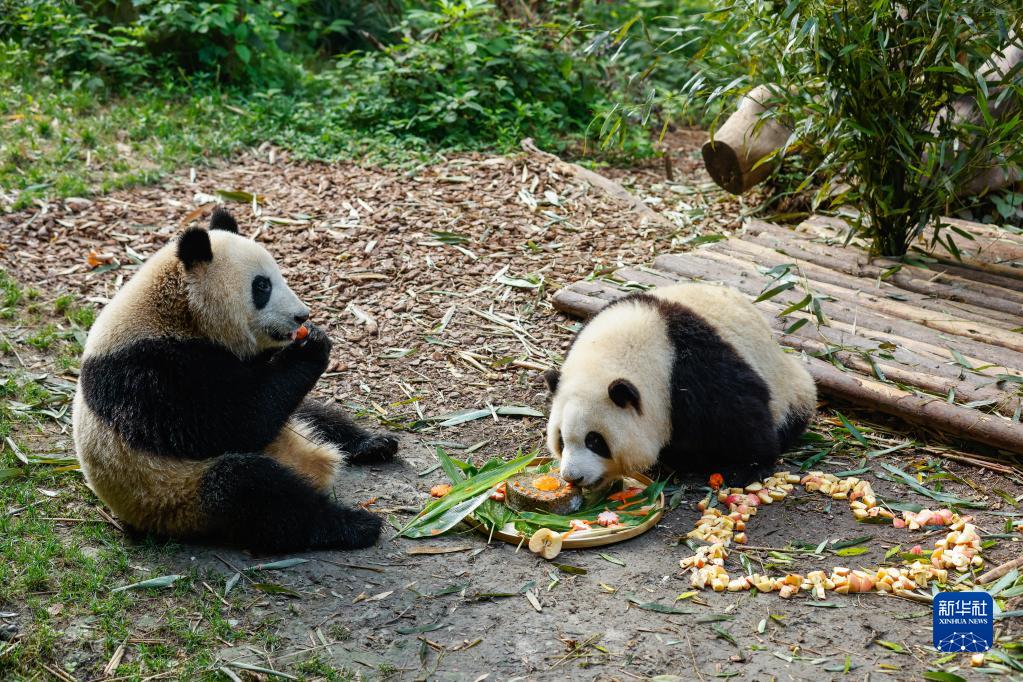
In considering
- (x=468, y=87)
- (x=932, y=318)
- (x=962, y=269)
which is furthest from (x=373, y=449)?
(x=468, y=87)

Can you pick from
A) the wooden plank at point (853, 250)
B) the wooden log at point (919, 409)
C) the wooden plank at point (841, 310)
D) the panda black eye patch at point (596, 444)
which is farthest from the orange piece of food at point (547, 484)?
the wooden plank at point (853, 250)

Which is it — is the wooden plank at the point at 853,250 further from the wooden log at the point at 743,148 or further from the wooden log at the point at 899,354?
the wooden log at the point at 899,354

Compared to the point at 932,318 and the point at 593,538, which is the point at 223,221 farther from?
the point at 932,318

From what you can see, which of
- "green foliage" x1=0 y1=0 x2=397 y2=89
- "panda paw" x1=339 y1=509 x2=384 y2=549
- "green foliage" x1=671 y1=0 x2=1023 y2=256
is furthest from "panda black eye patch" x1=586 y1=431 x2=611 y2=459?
"green foliage" x1=0 y1=0 x2=397 y2=89

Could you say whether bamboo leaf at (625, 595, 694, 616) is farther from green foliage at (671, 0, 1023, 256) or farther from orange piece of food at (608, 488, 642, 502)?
Result: green foliage at (671, 0, 1023, 256)

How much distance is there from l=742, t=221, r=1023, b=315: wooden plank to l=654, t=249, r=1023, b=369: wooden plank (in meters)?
0.55

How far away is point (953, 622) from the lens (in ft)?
12.1

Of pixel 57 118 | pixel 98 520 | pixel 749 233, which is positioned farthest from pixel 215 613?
pixel 57 118

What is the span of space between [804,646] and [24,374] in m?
4.58

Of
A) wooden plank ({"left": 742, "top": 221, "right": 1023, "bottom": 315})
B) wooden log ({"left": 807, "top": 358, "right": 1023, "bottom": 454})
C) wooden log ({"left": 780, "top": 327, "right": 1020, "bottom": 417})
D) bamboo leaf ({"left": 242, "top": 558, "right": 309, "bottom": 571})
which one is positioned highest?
wooden plank ({"left": 742, "top": 221, "right": 1023, "bottom": 315})

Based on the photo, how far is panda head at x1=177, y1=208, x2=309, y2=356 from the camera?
4.25 m

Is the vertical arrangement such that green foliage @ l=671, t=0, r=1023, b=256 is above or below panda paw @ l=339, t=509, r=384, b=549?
above

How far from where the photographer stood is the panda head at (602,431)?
15.3ft

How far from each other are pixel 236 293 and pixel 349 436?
1152 mm
